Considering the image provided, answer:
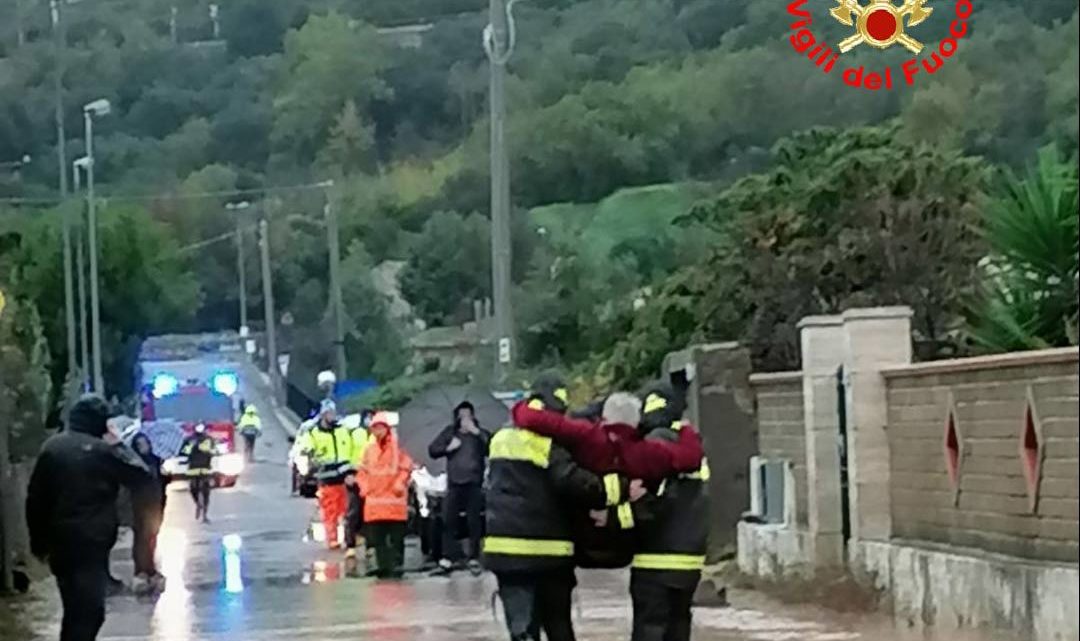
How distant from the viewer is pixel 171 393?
58.0 meters

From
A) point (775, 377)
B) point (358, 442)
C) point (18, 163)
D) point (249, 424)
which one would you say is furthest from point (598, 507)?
point (249, 424)

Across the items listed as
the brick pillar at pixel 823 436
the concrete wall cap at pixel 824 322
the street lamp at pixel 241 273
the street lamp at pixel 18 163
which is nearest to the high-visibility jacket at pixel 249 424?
the street lamp at pixel 241 273

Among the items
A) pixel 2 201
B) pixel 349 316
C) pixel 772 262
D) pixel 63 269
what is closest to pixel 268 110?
pixel 349 316

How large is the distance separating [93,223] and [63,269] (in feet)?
17.2

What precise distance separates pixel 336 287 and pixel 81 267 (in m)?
11.9

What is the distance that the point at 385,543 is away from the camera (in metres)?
22.1

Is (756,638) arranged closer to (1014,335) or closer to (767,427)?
(1014,335)

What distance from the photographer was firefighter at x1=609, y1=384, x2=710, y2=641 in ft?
38.5

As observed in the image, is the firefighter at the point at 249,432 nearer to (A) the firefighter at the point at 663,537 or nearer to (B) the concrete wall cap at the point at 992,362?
(B) the concrete wall cap at the point at 992,362

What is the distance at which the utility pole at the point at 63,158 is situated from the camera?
38084mm

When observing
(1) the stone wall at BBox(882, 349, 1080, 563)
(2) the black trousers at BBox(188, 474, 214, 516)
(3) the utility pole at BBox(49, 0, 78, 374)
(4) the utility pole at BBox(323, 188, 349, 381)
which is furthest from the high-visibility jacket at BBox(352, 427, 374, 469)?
(4) the utility pole at BBox(323, 188, 349, 381)

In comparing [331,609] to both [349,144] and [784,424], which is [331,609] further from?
[349,144]

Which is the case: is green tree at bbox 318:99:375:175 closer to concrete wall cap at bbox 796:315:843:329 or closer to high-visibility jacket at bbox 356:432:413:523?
high-visibility jacket at bbox 356:432:413:523

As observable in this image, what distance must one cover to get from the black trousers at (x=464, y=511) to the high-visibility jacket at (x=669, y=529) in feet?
31.8
